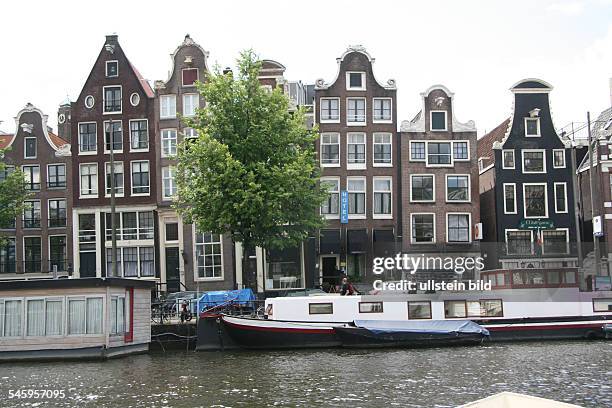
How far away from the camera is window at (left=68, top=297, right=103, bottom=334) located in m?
31.3

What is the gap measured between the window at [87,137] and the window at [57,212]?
4.10m

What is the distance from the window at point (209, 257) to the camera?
5119 cm

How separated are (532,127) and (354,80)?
38.9 ft

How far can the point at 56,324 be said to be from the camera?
31469mm

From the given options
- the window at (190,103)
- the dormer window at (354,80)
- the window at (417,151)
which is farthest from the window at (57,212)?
the window at (417,151)

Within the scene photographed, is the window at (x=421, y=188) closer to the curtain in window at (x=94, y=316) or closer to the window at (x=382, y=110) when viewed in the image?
the window at (x=382, y=110)

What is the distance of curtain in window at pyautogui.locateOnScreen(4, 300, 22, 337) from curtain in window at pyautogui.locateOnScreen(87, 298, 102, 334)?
2723 mm

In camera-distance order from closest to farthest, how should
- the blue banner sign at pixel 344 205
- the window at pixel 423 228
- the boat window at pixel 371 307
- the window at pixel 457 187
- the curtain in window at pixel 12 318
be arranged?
the curtain in window at pixel 12 318 → the boat window at pixel 371 307 → the blue banner sign at pixel 344 205 → the window at pixel 423 228 → the window at pixel 457 187

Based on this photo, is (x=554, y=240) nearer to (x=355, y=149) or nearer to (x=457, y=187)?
(x=457, y=187)

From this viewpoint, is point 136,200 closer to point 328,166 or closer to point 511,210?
point 328,166

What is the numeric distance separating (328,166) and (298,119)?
1070cm

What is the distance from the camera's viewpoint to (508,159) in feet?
172

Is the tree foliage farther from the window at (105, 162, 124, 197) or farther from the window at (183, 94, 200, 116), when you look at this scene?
the window at (105, 162, 124, 197)

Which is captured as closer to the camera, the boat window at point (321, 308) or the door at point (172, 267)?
A: the boat window at point (321, 308)
